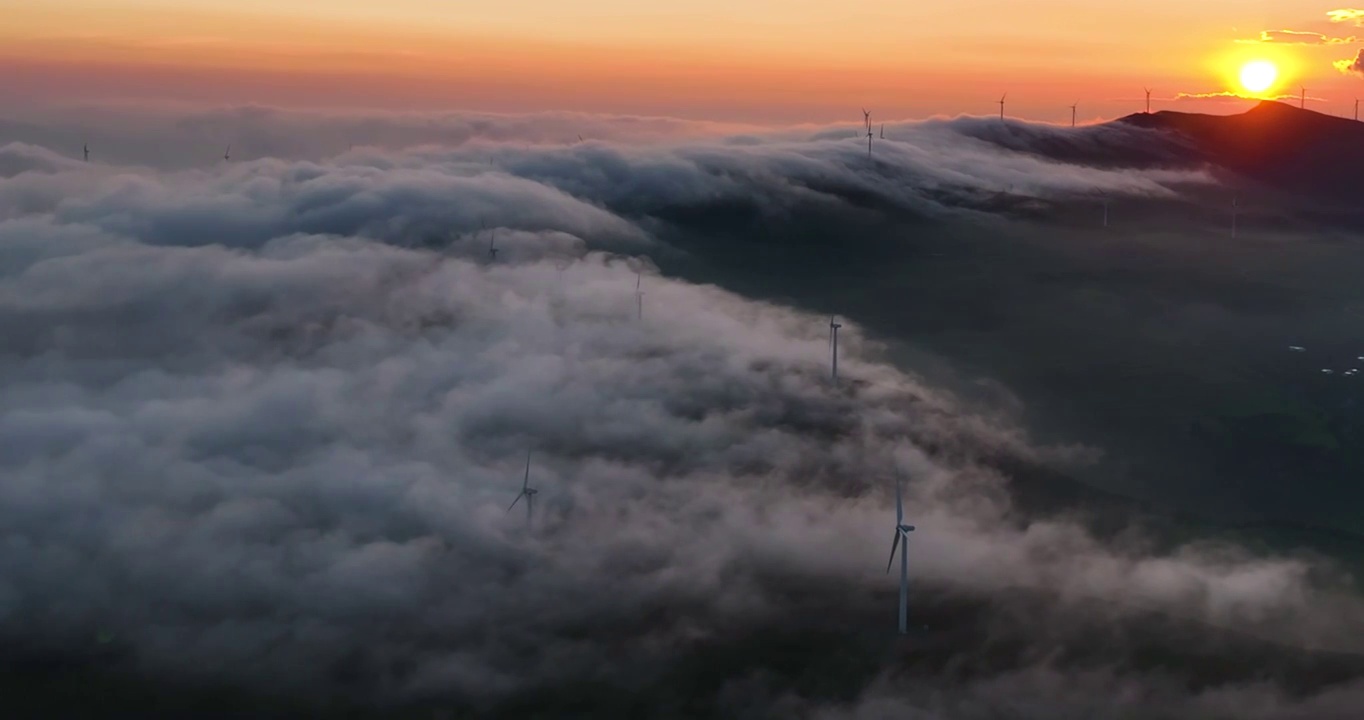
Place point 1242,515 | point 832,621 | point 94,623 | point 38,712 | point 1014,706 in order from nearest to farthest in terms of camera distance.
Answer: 1. point 1014,706
2. point 38,712
3. point 832,621
4. point 94,623
5. point 1242,515

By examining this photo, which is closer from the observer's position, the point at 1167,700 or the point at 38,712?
the point at 1167,700

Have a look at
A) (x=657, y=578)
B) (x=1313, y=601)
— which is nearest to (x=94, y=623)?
(x=657, y=578)

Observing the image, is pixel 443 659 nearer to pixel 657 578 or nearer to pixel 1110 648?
pixel 657 578

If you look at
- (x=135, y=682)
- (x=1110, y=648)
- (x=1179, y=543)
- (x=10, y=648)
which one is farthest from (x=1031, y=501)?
(x=10, y=648)

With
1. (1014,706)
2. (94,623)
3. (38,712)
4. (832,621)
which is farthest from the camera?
(94,623)

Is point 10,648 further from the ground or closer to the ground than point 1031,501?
closer to the ground

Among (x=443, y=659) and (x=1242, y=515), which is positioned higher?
(x=1242, y=515)

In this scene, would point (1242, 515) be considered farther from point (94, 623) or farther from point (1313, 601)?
point (94, 623)

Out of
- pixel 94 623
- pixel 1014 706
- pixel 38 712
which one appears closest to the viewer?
pixel 1014 706

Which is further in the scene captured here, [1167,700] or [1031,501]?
[1031,501]
